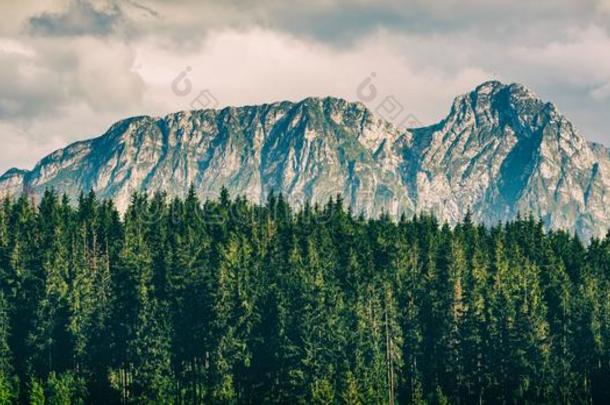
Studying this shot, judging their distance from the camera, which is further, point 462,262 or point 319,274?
point 462,262

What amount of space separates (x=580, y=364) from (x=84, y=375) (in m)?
61.0

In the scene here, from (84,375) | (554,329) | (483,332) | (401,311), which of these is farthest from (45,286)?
(554,329)

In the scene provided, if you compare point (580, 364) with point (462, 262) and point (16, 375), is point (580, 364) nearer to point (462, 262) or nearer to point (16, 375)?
point (462, 262)

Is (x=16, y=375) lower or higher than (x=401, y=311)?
lower

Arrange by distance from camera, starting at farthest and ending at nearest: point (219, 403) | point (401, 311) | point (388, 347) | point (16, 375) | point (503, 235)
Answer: point (503, 235), point (401, 311), point (388, 347), point (16, 375), point (219, 403)

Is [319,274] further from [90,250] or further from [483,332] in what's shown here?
[90,250]

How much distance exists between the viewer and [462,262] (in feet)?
387

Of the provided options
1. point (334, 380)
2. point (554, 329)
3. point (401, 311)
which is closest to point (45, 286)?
point (334, 380)

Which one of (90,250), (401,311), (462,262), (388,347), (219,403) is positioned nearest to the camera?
(219,403)

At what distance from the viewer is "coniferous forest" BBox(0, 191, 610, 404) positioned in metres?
89.9

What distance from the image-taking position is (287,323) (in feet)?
300

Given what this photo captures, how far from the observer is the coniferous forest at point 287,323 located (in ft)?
295

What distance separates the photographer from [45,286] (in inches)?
4001

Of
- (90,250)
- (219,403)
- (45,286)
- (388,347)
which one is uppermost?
(90,250)
